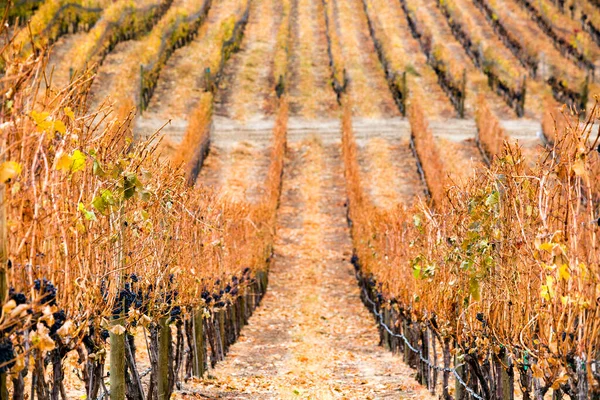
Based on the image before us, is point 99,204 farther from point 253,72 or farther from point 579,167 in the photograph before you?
point 253,72

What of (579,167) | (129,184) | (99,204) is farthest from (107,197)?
(579,167)

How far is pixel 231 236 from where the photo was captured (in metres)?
22.6

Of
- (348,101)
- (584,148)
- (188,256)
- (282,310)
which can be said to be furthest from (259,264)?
(348,101)

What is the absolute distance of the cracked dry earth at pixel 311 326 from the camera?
56.8 feet

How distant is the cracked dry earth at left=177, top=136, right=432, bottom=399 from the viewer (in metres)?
17.3

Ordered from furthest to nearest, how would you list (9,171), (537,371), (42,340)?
(537,371) < (42,340) < (9,171)

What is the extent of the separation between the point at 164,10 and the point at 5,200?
70.6m

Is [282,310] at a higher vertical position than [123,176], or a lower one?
lower

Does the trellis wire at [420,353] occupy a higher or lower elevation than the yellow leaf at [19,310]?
lower

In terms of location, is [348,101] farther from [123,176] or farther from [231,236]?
[123,176]

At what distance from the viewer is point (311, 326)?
26016 mm

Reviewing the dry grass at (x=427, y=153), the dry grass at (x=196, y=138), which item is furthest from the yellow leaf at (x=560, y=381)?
the dry grass at (x=196, y=138)

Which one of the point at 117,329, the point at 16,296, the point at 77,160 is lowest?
the point at 117,329

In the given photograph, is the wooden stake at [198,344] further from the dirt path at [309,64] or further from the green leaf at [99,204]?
the dirt path at [309,64]
